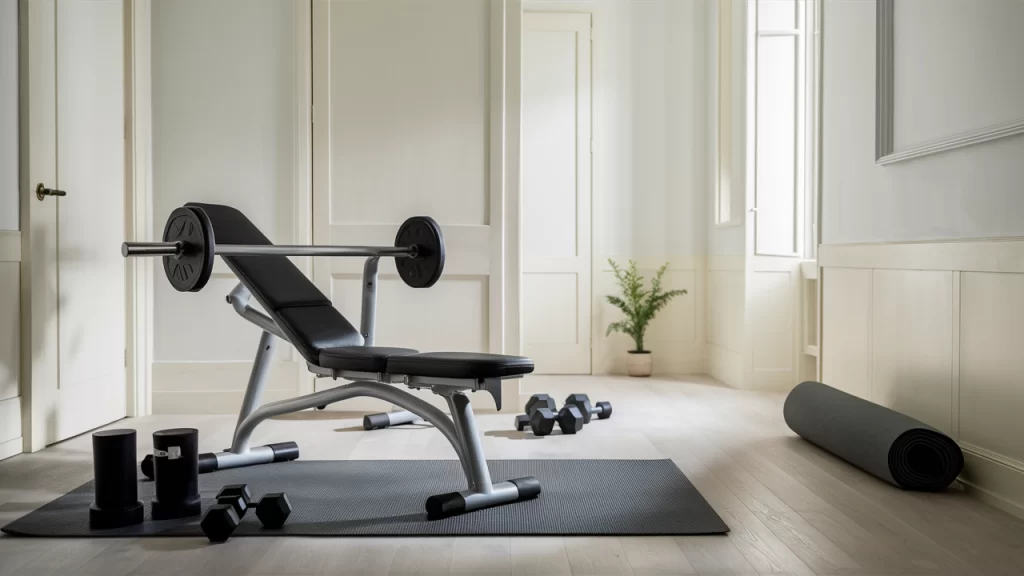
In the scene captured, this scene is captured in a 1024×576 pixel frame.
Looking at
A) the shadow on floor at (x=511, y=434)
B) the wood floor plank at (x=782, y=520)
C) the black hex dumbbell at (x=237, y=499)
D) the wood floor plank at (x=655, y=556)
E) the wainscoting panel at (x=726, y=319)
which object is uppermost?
the wainscoting panel at (x=726, y=319)

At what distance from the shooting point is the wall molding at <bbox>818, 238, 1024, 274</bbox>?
2.59m

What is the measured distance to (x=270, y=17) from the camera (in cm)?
423

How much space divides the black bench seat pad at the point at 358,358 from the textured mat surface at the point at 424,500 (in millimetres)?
392

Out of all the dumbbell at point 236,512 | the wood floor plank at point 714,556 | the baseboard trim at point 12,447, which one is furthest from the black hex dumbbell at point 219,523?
the baseboard trim at point 12,447

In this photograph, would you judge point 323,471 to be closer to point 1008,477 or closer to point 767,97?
point 1008,477

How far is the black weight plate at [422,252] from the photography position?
307 cm

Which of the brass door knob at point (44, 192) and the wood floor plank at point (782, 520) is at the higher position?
the brass door knob at point (44, 192)

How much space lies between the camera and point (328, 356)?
2.78 metres

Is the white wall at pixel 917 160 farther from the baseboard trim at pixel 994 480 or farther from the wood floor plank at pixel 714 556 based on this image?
the wood floor plank at pixel 714 556

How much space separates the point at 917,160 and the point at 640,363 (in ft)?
9.18

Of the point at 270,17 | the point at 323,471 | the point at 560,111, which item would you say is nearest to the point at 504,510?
the point at 323,471

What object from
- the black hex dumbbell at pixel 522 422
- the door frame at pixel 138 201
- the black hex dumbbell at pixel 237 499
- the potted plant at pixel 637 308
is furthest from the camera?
the potted plant at pixel 637 308

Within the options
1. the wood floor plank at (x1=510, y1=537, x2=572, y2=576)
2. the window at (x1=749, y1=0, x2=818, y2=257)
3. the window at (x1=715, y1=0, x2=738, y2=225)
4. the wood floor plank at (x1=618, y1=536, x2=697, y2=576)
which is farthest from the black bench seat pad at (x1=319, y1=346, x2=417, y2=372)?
the window at (x1=715, y1=0, x2=738, y2=225)

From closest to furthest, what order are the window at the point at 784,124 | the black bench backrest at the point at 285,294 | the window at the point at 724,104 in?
the black bench backrest at the point at 285,294
the window at the point at 784,124
the window at the point at 724,104
